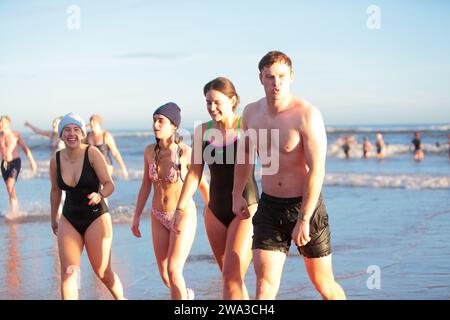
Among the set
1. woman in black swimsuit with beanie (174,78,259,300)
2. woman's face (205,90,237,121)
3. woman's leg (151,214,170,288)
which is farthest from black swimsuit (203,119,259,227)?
woman's leg (151,214,170,288)

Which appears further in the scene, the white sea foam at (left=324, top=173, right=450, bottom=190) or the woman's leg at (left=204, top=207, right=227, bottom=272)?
the white sea foam at (left=324, top=173, right=450, bottom=190)

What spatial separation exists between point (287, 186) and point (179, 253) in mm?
1321

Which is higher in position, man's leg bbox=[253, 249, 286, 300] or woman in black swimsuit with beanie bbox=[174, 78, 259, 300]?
woman in black swimsuit with beanie bbox=[174, 78, 259, 300]

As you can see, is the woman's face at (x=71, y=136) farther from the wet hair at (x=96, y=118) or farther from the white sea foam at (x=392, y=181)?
the white sea foam at (x=392, y=181)

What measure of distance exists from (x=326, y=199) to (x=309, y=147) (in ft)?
37.3

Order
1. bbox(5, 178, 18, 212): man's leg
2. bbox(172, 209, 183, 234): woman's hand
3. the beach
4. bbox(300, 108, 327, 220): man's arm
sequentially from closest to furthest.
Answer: bbox(300, 108, 327, 220): man's arm → bbox(172, 209, 183, 234): woman's hand → the beach → bbox(5, 178, 18, 212): man's leg

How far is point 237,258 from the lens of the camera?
5.51 m

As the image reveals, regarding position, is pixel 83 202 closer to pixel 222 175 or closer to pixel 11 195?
pixel 222 175

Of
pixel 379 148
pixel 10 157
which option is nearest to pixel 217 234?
pixel 10 157

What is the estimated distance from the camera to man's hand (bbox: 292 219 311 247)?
195 inches

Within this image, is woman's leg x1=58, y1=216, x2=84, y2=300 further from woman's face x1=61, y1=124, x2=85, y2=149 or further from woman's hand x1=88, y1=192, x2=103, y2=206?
woman's face x1=61, y1=124, x2=85, y2=149

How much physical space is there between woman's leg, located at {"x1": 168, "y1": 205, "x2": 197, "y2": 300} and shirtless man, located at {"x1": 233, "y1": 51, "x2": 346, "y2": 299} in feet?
3.20

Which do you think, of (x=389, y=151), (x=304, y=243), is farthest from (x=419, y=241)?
(x=389, y=151)

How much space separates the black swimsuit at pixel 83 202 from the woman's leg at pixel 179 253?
0.68 meters
